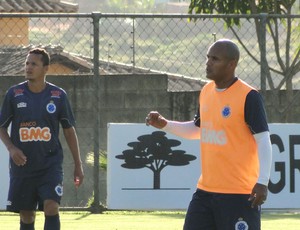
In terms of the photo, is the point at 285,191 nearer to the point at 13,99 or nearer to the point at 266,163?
the point at 13,99

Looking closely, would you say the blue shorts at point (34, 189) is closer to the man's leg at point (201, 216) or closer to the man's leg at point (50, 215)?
the man's leg at point (50, 215)

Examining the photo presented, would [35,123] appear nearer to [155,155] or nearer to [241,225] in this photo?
[241,225]

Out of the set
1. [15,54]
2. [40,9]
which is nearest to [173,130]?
[15,54]

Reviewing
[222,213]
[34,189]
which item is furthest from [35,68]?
[222,213]

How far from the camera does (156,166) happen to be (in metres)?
12.4

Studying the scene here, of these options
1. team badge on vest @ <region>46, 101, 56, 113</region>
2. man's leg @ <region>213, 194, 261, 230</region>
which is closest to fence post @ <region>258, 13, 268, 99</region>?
team badge on vest @ <region>46, 101, 56, 113</region>

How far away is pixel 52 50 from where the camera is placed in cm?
2352

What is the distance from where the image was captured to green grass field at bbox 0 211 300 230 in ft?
36.4

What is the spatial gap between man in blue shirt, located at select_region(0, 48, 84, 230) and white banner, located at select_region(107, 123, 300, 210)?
10.8ft

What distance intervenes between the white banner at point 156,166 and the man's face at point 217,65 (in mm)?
5058

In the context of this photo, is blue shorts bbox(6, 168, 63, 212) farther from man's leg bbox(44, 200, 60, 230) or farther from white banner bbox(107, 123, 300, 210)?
white banner bbox(107, 123, 300, 210)

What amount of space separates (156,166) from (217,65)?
5.18 m

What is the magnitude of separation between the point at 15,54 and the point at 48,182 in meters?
13.2

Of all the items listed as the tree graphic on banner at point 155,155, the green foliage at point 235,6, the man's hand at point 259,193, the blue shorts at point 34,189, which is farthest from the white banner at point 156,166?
the man's hand at point 259,193
